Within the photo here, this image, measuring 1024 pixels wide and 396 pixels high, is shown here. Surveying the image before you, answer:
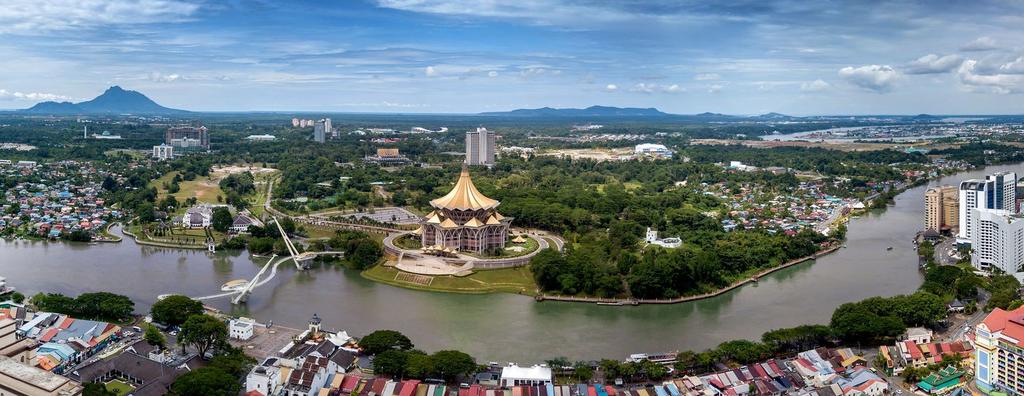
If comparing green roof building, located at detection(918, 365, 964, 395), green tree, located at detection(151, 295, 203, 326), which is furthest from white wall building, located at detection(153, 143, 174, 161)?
green roof building, located at detection(918, 365, 964, 395)

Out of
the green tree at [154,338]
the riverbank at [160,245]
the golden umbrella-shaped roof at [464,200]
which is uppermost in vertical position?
the golden umbrella-shaped roof at [464,200]

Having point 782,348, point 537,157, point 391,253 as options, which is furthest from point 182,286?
point 537,157

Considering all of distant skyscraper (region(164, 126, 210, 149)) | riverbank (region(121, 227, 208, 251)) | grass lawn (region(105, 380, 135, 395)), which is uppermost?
distant skyscraper (region(164, 126, 210, 149))

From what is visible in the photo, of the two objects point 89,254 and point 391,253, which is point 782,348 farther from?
point 89,254

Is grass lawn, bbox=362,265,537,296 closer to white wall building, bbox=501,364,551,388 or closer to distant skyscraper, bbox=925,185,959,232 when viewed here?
white wall building, bbox=501,364,551,388

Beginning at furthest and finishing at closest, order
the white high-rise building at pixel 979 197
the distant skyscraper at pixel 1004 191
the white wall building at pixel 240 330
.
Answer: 1. the distant skyscraper at pixel 1004 191
2. the white high-rise building at pixel 979 197
3. the white wall building at pixel 240 330

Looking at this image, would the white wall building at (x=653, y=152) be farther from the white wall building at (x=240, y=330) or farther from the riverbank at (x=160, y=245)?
the white wall building at (x=240, y=330)

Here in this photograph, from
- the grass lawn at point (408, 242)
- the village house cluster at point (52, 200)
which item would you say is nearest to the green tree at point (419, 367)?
the grass lawn at point (408, 242)
